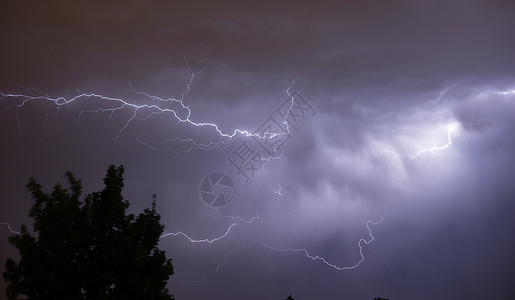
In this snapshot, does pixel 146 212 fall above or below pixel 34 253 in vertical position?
above

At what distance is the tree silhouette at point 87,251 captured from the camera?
444 centimetres

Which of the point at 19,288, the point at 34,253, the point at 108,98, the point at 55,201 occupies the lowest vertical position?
the point at 19,288

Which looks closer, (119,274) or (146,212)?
(119,274)

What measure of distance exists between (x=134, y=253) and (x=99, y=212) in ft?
2.46

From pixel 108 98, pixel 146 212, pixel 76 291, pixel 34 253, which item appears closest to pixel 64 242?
pixel 34 253

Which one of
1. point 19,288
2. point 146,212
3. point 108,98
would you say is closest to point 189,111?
point 108,98

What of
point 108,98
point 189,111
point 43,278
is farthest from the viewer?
point 189,111

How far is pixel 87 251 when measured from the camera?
→ 16.1 ft

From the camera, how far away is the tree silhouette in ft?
14.6

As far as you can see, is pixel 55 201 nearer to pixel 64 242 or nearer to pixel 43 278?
pixel 64 242

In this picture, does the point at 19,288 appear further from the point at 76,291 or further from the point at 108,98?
the point at 108,98

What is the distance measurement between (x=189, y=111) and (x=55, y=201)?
12621mm

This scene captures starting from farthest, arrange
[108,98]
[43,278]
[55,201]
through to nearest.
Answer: [108,98] → [55,201] → [43,278]

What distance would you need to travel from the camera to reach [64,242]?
15.1 feet
